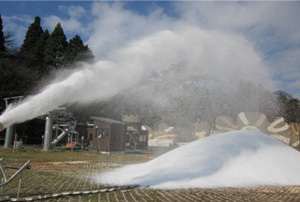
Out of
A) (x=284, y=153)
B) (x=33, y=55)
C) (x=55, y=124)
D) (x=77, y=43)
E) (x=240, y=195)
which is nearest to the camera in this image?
(x=240, y=195)

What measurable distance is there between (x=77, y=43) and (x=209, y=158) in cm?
4572

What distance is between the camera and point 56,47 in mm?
53844

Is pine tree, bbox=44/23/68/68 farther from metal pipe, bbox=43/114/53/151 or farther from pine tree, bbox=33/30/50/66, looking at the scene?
metal pipe, bbox=43/114/53/151

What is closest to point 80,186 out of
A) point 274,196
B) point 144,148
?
point 274,196

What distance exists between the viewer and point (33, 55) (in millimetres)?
50594

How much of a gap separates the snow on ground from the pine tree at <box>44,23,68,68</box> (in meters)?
38.0

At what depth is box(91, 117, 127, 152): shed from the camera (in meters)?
39.3

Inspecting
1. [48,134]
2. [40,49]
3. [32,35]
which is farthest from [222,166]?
[32,35]

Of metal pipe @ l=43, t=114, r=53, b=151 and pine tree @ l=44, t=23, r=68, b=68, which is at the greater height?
pine tree @ l=44, t=23, r=68, b=68

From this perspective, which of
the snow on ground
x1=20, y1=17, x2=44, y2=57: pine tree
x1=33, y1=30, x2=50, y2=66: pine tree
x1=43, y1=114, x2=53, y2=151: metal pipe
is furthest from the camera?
x1=20, y1=17, x2=44, y2=57: pine tree

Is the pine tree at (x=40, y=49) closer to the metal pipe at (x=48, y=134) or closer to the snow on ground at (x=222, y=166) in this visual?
the metal pipe at (x=48, y=134)

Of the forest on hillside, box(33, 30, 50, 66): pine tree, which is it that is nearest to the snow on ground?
the forest on hillside

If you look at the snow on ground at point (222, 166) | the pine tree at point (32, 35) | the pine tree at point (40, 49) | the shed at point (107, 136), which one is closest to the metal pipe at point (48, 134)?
the shed at point (107, 136)

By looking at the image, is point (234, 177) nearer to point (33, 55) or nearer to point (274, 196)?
point (274, 196)
